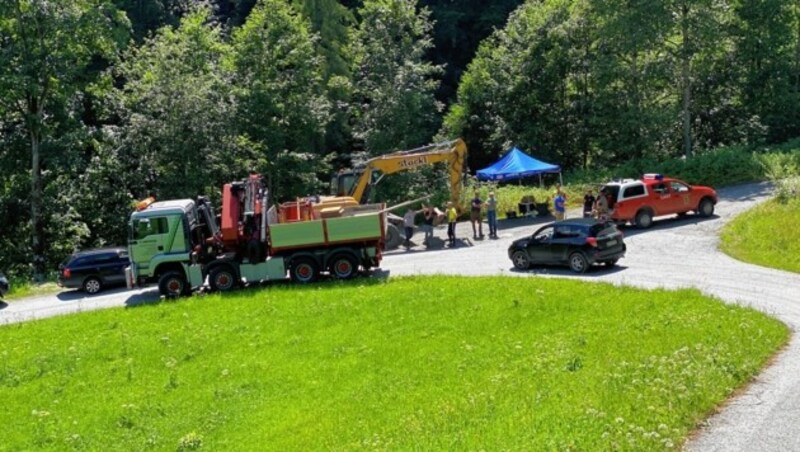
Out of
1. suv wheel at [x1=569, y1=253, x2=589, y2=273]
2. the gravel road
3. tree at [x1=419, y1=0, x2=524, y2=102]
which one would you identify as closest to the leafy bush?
the gravel road

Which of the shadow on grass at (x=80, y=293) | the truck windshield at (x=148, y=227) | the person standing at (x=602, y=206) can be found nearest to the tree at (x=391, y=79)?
the person standing at (x=602, y=206)

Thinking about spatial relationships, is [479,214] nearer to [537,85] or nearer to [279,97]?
[279,97]

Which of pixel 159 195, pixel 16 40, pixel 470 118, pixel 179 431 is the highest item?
pixel 16 40

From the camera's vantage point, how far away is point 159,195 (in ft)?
127

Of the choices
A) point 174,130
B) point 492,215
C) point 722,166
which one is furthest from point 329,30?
point 722,166

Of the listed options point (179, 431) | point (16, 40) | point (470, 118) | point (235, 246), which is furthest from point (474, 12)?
point (179, 431)

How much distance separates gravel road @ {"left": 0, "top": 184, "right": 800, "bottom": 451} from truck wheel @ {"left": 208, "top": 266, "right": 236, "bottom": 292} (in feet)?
7.77

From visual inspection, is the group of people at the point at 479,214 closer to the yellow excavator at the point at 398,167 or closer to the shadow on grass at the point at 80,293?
the yellow excavator at the point at 398,167

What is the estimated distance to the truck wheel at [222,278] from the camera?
82.1 ft

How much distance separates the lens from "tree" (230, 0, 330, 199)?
42.3 meters

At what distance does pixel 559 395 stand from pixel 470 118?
1614 inches

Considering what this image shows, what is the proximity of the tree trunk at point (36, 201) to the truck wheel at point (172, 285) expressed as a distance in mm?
11907

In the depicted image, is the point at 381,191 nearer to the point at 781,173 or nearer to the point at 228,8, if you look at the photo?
the point at 781,173

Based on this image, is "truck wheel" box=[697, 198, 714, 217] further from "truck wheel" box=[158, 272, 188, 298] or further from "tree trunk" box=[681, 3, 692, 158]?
"truck wheel" box=[158, 272, 188, 298]
